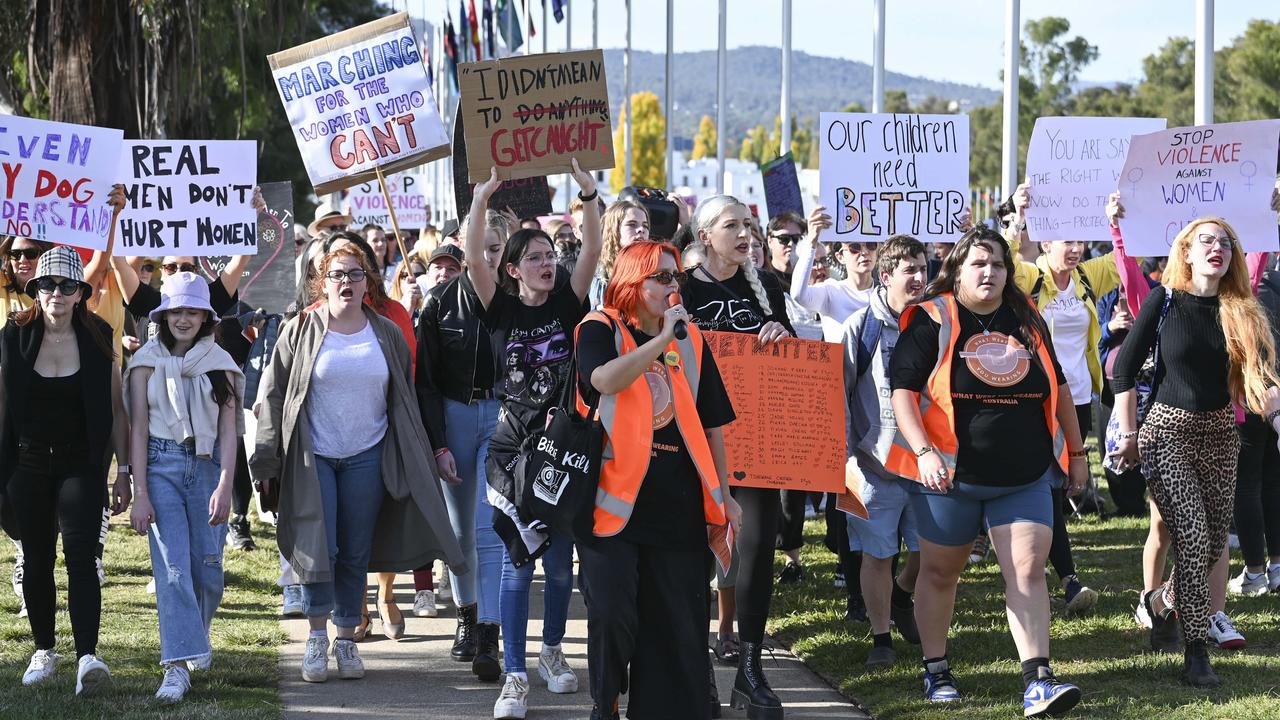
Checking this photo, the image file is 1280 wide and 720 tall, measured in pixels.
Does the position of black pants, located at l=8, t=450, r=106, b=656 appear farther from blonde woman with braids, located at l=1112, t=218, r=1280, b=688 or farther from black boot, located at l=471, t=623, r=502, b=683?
blonde woman with braids, located at l=1112, t=218, r=1280, b=688

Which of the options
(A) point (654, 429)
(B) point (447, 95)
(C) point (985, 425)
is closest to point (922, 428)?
(C) point (985, 425)

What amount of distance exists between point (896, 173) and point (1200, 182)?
1.97 m

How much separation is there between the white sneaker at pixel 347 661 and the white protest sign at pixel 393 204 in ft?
39.9

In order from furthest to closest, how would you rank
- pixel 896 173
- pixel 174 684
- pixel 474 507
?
pixel 896 173 → pixel 474 507 → pixel 174 684

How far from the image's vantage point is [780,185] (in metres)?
12.8

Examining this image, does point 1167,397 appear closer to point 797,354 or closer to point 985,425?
point 985,425

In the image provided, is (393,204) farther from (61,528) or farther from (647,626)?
(647,626)

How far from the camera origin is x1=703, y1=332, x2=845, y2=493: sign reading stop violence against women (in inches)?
259

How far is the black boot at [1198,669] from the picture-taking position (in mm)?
6465

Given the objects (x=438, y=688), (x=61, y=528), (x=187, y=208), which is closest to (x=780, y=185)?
(x=187, y=208)

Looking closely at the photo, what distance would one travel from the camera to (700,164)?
177 m

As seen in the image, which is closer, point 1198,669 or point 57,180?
A: point 1198,669

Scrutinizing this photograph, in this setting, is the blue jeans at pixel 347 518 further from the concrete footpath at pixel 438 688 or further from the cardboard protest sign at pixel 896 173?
the cardboard protest sign at pixel 896 173

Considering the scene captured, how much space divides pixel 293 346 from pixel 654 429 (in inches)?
86.4
